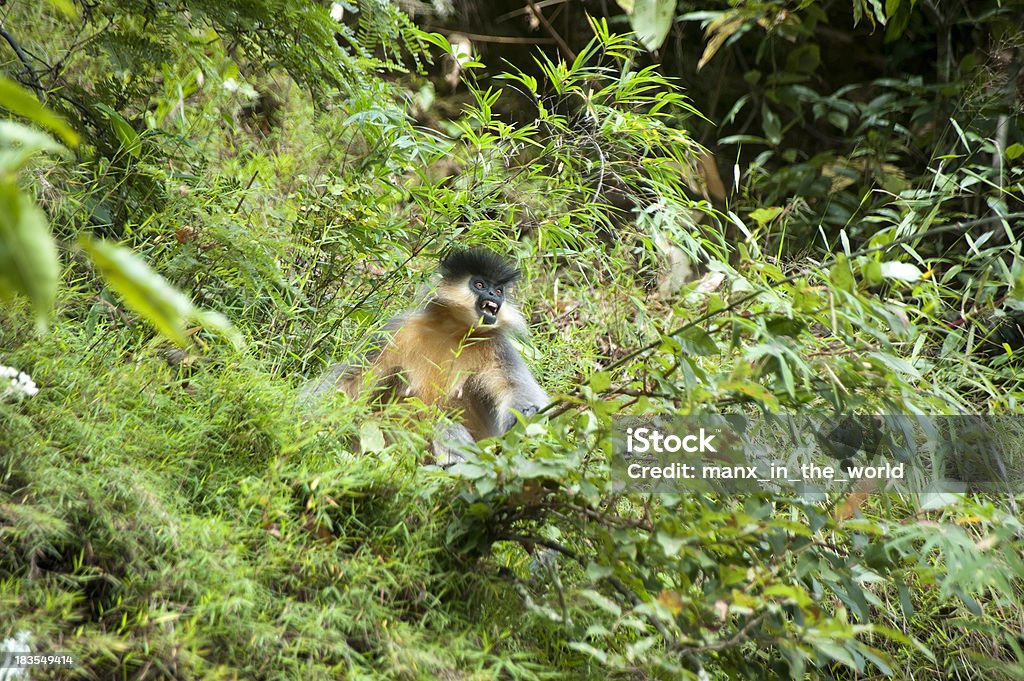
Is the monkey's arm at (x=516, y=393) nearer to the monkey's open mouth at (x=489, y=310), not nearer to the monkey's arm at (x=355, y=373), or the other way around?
the monkey's open mouth at (x=489, y=310)

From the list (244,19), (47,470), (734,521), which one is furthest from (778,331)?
(244,19)

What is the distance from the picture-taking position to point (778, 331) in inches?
82.1

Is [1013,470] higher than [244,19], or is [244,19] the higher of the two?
[244,19]

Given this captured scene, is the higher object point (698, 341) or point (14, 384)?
point (14, 384)

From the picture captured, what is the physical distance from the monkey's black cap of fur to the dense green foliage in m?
0.09

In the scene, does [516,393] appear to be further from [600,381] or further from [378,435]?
[600,381]

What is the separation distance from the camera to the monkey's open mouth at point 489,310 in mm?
3684

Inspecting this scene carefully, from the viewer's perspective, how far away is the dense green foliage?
1.98m

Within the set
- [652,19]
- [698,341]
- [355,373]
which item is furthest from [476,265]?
[652,19]

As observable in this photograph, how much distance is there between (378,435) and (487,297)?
4.21 feet

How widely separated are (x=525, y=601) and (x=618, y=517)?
0.33 m

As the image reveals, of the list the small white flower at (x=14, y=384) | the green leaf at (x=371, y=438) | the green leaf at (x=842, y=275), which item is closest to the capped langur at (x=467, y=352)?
the green leaf at (x=371, y=438)

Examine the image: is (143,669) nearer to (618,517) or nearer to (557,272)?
(618,517)

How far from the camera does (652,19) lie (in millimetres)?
1639
